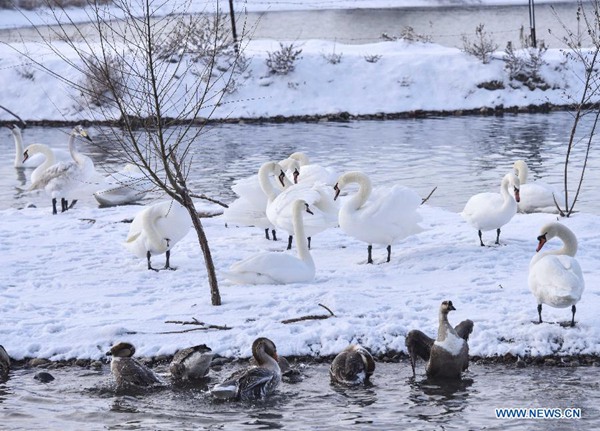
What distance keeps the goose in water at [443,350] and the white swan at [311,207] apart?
394 centimetres

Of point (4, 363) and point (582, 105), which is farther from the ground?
point (582, 105)

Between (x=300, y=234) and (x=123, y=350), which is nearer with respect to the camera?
(x=123, y=350)

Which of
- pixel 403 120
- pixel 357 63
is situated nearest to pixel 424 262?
pixel 403 120

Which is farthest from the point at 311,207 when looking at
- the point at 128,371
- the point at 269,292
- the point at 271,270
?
the point at 128,371

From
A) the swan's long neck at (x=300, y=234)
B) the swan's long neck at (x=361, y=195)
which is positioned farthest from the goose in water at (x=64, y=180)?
the swan's long neck at (x=361, y=195)

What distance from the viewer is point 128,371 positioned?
8680 mm

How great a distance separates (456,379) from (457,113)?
90.3 feet

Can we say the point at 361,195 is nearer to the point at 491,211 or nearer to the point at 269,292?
the point at 491,211

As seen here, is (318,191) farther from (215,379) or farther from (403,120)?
(403,120)

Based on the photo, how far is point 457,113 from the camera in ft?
117

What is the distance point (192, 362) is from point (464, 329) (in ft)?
→ 7.95

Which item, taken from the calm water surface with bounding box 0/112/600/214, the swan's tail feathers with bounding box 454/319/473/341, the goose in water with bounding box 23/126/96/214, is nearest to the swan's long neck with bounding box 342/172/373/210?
the swan's tail feathers with bounding box 454/319/473/341

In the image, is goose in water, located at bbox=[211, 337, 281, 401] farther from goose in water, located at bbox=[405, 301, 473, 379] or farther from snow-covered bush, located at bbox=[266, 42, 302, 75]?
snow-covered bush, located at bbox=[266, 42, 302, 75]

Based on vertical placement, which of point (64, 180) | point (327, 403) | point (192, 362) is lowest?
point (327, 403)
